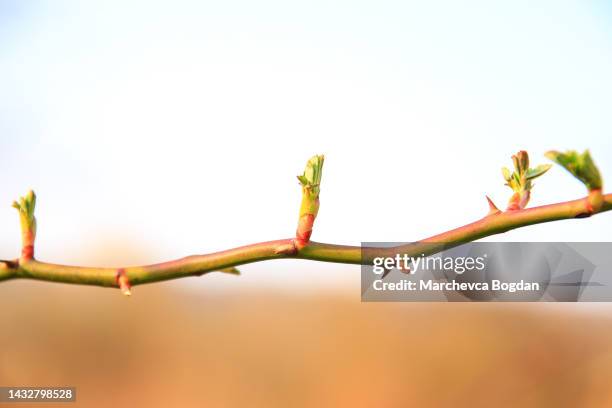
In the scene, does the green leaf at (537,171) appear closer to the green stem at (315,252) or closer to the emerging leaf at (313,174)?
the green stem at (315,252)

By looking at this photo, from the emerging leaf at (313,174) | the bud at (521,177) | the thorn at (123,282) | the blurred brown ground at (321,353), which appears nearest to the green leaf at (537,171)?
the bud at (521,177)

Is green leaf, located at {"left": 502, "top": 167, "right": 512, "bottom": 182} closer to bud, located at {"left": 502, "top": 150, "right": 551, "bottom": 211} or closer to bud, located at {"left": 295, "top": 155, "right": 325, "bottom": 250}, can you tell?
bud, located at {"left": 502, "top": 150, "right": 551, "bottom": 211}

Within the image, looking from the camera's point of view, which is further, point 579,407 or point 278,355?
point 278,355

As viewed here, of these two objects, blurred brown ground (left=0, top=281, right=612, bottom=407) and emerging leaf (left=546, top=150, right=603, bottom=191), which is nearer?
emerging leaf (left=546, top=150, right=603, bottom=191)

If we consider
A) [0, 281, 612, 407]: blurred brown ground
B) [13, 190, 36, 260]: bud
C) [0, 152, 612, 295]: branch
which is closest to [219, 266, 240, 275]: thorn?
[0, 152, 612, 295]: branch

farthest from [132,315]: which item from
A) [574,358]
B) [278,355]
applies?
[574,358]

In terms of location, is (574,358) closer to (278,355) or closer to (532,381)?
(532,381)

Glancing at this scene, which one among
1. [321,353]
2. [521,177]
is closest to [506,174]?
[521,177]
